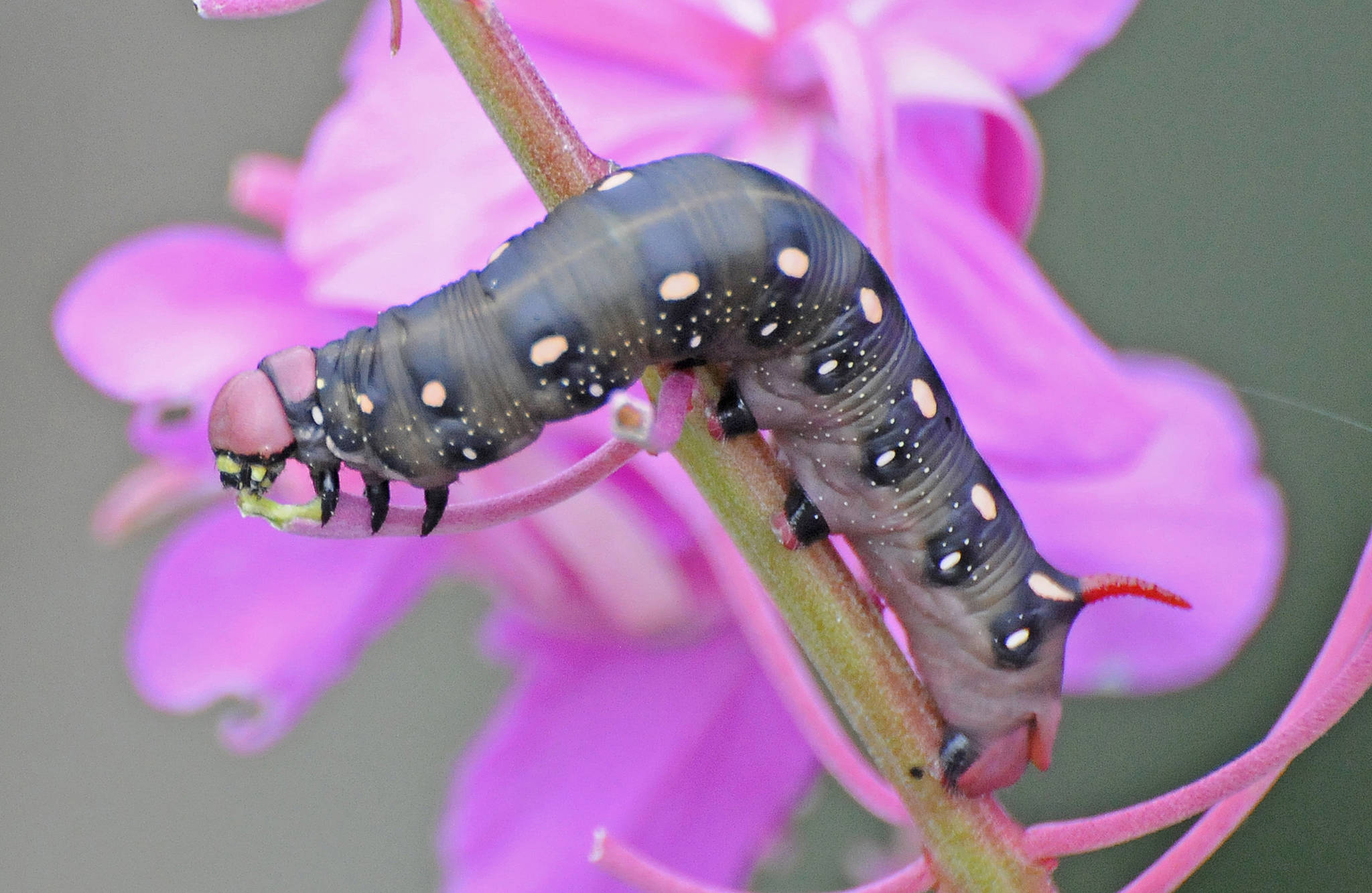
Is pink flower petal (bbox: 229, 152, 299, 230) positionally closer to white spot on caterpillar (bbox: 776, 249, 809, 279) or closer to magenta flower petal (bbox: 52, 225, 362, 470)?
magenta flower petal (bbox: 52, 225, 362, 470)

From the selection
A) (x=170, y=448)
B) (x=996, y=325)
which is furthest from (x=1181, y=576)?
(x=170, y=448)

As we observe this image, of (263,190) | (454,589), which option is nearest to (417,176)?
(263,190)

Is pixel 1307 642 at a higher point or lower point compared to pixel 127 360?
lower

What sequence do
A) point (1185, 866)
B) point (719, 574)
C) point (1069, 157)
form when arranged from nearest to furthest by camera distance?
point (1185, 866) → point (719, 574) → point (1069, 157)

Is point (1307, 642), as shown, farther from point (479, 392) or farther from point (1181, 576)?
point (479, 392)

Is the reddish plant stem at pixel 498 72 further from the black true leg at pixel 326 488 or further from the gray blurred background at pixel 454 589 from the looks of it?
the gray blurred background at pixel 454 589

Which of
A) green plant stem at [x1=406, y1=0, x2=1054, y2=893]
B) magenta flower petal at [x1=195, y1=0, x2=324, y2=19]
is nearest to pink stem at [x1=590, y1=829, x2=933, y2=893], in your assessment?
green plant stem at [x1=406, y1=0, x2=1054, y2=893]

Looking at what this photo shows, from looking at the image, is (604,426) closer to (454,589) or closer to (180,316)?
(180,316)
